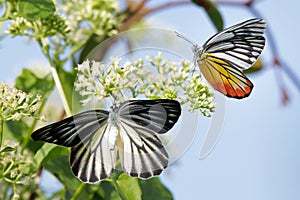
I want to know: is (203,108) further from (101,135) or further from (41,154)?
(41,154)

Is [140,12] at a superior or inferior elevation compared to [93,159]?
superior

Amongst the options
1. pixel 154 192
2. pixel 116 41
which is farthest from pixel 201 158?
A: pixel 116 41

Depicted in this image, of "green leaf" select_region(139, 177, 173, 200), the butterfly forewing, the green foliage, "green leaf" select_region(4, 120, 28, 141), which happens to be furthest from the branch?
the butterfly forewing

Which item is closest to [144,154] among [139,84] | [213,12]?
[139,84]

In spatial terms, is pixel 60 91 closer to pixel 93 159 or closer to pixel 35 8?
pixel 35 8

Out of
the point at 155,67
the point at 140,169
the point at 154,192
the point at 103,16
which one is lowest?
the point at 154,192

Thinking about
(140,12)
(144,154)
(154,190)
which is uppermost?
(140,12)
